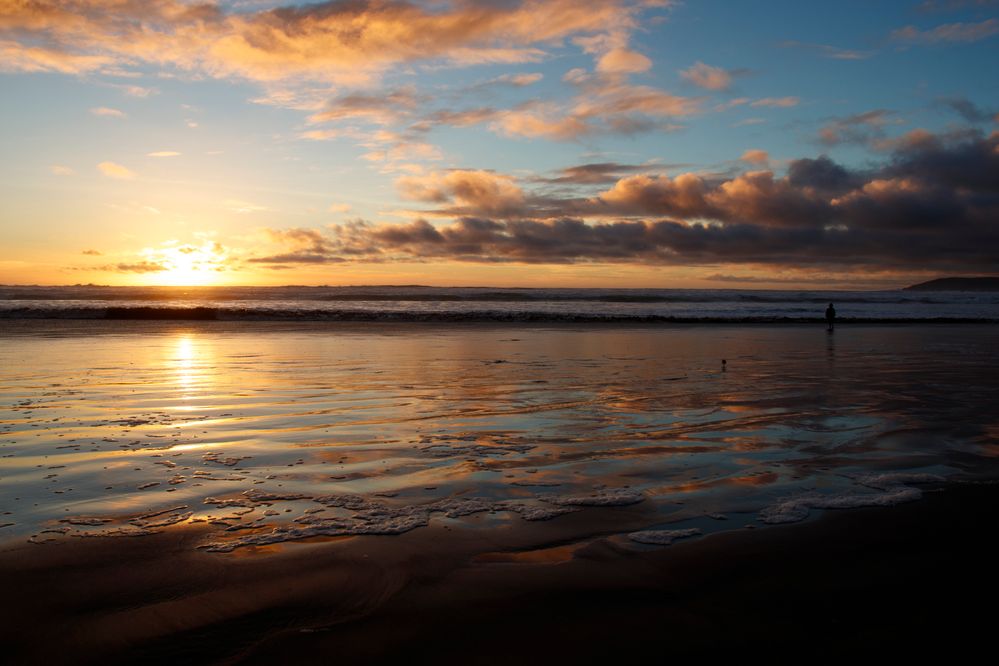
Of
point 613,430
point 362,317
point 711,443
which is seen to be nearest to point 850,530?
point 711,443

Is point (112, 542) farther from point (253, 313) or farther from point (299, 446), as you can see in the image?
point (253, 313)

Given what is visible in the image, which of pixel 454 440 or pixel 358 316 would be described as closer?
pixel 454 440

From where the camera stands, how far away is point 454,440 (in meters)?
8.62

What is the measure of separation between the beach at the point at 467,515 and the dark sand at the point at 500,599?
21 mm

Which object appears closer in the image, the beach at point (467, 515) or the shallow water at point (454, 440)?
Result: the beach at point (467, 515)

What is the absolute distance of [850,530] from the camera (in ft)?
17.5

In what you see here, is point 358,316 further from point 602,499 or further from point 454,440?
point 602,499

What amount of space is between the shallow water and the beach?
0.05 meters

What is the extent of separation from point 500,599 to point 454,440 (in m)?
4.50

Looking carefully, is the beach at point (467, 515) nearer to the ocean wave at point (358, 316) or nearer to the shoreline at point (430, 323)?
the shoreline at point (430, 323)

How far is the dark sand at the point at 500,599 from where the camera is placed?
360 centimetres

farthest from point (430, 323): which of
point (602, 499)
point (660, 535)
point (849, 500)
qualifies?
point (660, 535)

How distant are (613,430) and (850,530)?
13.6ft

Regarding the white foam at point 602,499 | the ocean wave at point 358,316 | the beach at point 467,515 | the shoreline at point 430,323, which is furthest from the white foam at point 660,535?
the ocean wave at point 358,316
